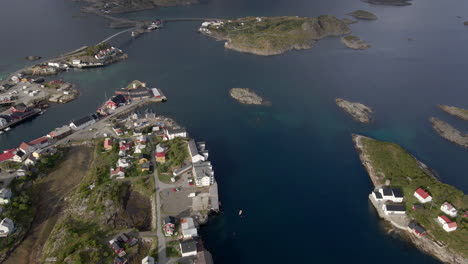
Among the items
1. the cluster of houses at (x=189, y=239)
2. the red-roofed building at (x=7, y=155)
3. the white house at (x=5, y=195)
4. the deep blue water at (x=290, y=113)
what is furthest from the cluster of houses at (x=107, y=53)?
the cluster of houses at (x=189, y=239)

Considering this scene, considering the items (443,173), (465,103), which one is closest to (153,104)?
A: (443,173)

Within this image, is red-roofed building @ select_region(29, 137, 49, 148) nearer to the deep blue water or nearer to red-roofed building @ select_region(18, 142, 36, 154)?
red-roofed building @ select_region(18, 142, 36, 154)

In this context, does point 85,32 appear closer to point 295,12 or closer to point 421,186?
point 295,12

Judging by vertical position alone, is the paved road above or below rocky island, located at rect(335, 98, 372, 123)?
below

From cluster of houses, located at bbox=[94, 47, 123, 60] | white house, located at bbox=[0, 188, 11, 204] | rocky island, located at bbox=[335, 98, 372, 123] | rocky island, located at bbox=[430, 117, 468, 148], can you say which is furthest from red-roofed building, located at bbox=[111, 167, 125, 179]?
rocky island, located at bbox=[430, 117, 468, 148]

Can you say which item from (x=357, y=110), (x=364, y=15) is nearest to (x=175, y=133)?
(x=357, y=110)

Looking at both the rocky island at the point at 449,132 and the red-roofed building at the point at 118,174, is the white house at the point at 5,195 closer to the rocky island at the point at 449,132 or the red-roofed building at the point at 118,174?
the red-roofed building at the point at 118,174

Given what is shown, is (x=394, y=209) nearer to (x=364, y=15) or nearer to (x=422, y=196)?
(x=422, y=196)
